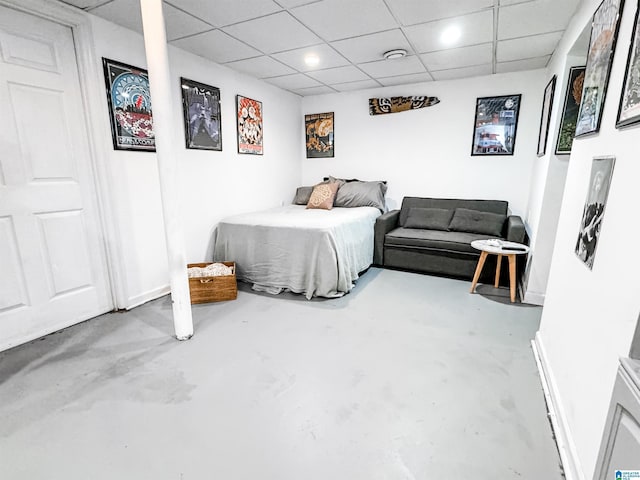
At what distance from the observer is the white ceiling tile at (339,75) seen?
3.49 metres

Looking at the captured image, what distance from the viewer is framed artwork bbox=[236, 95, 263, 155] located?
364 cm

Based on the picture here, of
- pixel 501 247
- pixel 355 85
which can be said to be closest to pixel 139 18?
pixel 355 85

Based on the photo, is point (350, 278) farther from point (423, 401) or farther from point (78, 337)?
point (78, 337)

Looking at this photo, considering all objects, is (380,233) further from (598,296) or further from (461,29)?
(598,296)

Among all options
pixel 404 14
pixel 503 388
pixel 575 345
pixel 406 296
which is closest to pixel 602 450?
pixel 575 345

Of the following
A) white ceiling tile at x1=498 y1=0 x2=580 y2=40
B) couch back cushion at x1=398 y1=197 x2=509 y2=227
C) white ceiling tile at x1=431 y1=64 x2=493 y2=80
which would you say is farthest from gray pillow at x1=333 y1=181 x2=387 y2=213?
white ceiling tile at x1=498 y1=0 x2=580 y2=40

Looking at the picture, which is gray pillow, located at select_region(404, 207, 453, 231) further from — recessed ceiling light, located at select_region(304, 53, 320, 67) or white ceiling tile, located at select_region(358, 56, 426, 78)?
recessed ceiling light, located at select_region(304, 53, 320, 67)

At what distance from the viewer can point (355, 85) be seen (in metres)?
4.13

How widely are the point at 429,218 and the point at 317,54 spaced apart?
2239mm

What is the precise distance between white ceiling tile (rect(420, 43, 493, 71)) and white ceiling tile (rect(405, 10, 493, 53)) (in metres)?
0.13

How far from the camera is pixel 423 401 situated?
163 centimetres

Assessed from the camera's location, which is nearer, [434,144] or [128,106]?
[128,106]

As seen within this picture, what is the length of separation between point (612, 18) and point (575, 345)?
1445mm

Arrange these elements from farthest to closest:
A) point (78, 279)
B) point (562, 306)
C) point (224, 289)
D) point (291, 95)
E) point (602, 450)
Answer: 1. point (291, 95)
2. point (224, 289)
3. point (78, 279)
4. point (562, 306)
5. point (602, 450)
